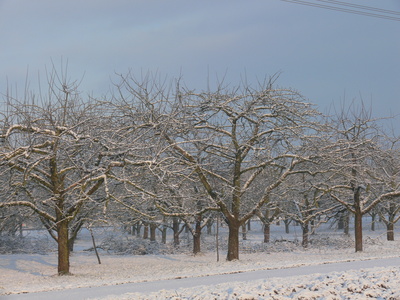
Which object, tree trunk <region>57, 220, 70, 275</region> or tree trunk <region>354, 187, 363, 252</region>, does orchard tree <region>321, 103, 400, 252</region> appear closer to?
tree trunk <region>354, 187, 363, 252</region>

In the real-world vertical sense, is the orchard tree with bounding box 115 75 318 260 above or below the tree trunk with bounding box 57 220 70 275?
above

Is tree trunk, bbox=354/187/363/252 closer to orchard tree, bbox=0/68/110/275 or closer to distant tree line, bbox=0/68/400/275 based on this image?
distant tree line, bbox=0/68/400/275

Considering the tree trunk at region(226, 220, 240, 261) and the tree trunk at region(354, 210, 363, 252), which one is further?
the tree trunk at region(354, 210, 363, 252)

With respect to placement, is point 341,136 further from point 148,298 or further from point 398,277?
point 148,298

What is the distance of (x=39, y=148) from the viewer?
15.4m

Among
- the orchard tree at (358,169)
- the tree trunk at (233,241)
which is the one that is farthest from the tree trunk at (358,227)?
the tree trunk at (233,241)

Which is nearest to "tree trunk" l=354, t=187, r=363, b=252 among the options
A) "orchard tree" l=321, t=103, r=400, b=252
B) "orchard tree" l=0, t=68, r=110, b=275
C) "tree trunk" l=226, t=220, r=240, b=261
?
"orchard tree" l=321, t=103, r=400, b=252

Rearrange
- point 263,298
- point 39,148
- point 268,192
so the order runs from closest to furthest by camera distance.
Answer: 1. point 263,298
2. point 39,148
3. point 268,192

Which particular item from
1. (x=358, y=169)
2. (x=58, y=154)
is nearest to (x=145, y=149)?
(x=58, y=154)

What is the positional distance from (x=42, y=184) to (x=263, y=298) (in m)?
11.6

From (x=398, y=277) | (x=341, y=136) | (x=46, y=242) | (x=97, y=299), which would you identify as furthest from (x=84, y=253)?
(x=398, y=277)

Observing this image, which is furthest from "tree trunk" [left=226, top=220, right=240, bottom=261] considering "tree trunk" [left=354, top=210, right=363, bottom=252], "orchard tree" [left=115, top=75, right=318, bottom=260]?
"tree trunk" [left=354, top=210, right=363, bottom=252]

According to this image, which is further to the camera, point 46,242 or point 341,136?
point 46,242

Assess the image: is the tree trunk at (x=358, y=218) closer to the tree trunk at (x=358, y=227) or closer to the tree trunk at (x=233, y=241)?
the tree trunk at (x=358, y=227)
